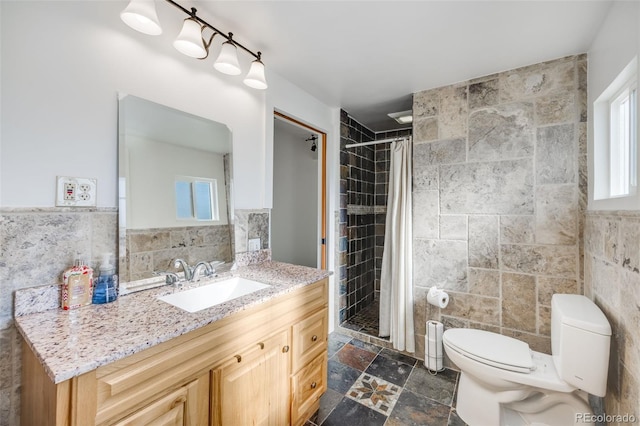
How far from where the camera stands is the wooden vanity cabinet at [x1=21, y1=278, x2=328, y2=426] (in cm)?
77

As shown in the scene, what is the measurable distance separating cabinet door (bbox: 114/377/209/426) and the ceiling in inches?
67.0

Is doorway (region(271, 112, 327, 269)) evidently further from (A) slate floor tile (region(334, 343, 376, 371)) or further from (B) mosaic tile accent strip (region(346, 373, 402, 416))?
(B) mosaic tile accent strip (region(346, 373, 402, 416))

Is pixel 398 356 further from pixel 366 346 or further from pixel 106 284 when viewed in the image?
pixel 106 284

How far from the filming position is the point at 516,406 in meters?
1.55

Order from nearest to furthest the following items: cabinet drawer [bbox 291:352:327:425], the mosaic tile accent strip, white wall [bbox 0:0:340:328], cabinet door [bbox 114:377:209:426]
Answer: cabinet door [bbox 114:377:209:426] → white wall [bbox 0:0:340:328] → cabinet drawer [bbox 291:352:327:425] → the mosaic tile accent strip

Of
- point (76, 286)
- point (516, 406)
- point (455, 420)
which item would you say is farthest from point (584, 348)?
point (76, 286)

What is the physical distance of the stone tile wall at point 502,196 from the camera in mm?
1793

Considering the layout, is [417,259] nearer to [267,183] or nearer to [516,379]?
[516,379]

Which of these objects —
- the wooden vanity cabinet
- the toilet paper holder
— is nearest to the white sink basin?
the wooden vanity cabinet

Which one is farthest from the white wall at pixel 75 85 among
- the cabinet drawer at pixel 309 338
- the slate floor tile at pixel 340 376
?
the slate floor tile at pixel 340 376

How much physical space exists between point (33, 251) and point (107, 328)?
45 cm

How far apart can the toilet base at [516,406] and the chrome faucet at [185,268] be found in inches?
69.1

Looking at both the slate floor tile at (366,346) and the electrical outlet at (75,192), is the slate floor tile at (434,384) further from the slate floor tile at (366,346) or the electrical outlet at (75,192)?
the electrical outlet at (75,192)

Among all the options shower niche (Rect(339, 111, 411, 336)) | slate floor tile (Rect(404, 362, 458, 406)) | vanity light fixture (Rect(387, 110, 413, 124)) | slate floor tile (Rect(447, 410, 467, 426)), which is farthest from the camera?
shower niche (Rect(339, 111, 411, 336))
